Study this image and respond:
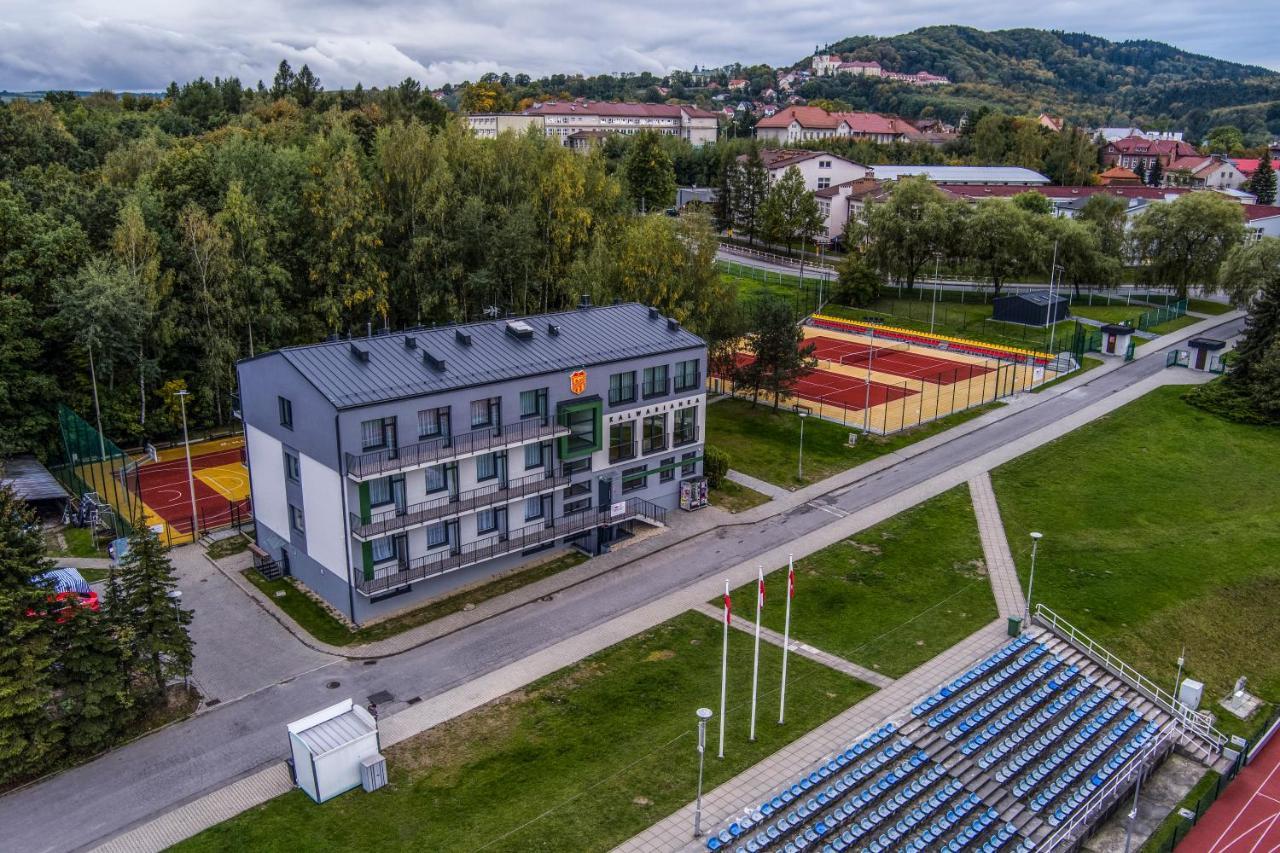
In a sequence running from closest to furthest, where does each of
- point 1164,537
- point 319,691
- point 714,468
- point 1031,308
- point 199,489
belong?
point 319,691 → point 1164,537 → point 714,468 → point 199,489 → point 1031,308

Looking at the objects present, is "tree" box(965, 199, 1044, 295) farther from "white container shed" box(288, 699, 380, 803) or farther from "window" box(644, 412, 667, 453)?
"white container shed" box(288, 699, 380, 803)

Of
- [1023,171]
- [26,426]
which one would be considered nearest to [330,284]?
[26,426]

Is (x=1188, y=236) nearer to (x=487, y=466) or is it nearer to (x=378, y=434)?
(x=487, y=466)

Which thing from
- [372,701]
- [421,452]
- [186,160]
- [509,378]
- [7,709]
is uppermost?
[186,160]

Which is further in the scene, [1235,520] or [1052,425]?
[1052,425]

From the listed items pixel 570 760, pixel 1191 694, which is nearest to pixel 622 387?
pixel 570 760

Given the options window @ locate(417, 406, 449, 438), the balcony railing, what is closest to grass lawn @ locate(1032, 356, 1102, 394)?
the balcony railing

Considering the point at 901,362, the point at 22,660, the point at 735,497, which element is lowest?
the point at 735,497

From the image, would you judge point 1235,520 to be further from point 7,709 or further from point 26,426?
point 26,426
